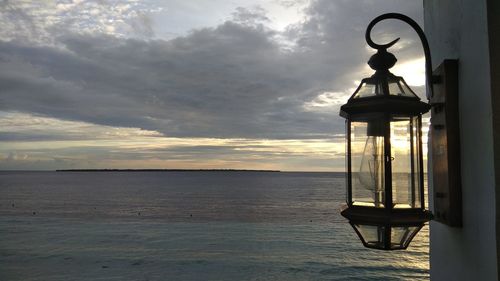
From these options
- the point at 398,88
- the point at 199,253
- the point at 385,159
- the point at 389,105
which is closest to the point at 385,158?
the point at 385,159

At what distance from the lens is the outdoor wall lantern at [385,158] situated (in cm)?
195

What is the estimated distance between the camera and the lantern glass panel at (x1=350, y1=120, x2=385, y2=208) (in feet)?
6.58

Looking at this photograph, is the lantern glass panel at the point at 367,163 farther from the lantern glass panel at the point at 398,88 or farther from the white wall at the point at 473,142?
the white wall at the point at 473,142

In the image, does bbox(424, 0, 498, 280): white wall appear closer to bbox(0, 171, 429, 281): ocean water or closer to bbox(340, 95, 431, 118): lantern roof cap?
bbox(340, 95, 431, 118): lantern roof cap

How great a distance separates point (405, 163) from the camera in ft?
6.57

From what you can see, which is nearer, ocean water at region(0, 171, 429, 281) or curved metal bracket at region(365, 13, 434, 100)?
curved metal bracket at region(365, 13, 434, 100)

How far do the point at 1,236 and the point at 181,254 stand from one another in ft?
56.3

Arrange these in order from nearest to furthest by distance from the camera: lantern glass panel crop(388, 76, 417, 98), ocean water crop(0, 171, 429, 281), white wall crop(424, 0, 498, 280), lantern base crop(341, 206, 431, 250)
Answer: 1. white wall crop(424, 0, 498, 280)
2. lantern base crop(341, 206, 431, 250)
3. lantern glass panel crop(388, 76, 417, 98)
4. ocean water crop(0, 171, 429, 281)

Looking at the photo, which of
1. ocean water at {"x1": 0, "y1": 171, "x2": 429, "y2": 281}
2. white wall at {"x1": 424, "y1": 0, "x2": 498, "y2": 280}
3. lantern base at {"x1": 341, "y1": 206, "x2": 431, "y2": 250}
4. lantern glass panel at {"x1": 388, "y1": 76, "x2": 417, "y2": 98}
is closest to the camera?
white wall at {"x1": 424, "y1": 0, "x2": 498, "y2": 280}

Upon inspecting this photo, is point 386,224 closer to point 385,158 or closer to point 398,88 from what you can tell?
point 385,158

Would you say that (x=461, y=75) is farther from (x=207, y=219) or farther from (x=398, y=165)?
(x=207, y=219)

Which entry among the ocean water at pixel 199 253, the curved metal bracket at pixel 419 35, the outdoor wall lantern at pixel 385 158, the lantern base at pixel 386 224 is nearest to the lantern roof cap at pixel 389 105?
the outdoor wall lantern at pixel 385 158

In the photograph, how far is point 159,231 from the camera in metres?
34.4

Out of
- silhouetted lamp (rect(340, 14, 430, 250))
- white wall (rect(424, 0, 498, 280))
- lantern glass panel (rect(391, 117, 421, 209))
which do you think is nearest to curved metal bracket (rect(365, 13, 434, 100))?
silhouetted lamp (rect(340, 14, 430, 250))
